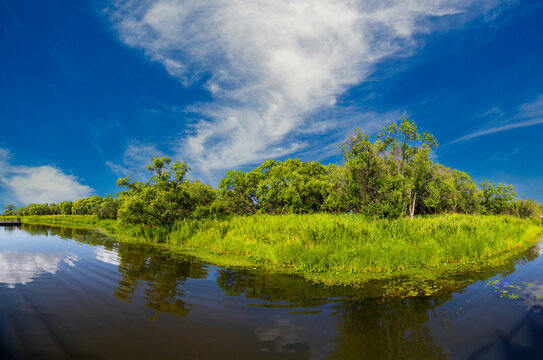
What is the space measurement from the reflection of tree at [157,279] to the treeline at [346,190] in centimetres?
987

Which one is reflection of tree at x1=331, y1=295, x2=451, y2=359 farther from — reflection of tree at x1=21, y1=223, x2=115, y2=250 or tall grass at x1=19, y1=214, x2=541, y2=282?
reflection of tree at x1=21, y1=223, x2=115, y2=250

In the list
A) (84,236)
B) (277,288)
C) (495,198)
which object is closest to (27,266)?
(277,288)

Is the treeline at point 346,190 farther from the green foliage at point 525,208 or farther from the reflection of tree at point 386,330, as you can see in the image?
the reflection of tree at point 386,330

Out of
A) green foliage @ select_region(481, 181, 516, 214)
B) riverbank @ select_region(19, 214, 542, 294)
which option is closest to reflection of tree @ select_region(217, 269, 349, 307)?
riverbank @ select_region(19, 214, 542, 294)

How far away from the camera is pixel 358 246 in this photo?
10359mm

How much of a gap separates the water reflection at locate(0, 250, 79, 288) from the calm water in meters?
0.15

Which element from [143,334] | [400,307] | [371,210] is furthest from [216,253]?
[371,210]

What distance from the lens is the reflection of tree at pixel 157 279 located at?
19.7 feet

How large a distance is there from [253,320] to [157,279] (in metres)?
4.73

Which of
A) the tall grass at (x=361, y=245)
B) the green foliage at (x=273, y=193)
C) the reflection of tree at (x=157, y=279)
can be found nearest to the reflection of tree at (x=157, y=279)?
the reflection of tree at (x=157, y=279)

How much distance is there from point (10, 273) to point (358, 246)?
518 inches

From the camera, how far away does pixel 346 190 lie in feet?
104

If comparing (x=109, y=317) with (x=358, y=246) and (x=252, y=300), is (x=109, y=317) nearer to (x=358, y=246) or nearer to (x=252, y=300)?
(x=252, y=300)

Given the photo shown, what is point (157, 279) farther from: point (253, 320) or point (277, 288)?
point (253, 320)
